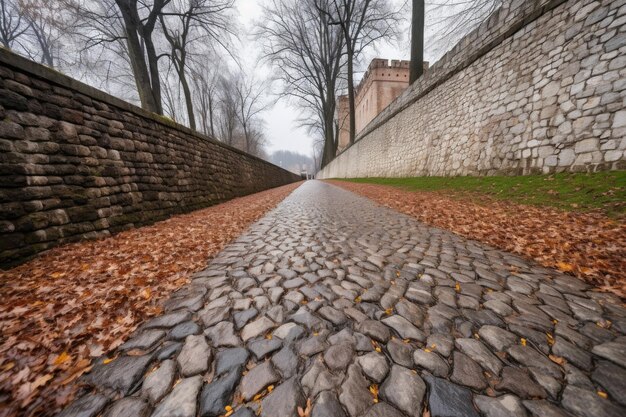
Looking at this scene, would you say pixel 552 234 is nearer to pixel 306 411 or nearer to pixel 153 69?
pixel 306 411

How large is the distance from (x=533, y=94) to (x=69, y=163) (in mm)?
10617

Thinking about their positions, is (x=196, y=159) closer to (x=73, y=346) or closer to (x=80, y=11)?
(x=73, y=346)

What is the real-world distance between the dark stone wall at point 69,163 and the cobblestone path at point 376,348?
2717 millimetres

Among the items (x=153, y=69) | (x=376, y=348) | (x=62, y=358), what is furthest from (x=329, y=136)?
(x=62, y=358)

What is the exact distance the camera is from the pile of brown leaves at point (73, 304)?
3.99 ft

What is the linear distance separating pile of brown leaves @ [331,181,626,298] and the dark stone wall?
623cm

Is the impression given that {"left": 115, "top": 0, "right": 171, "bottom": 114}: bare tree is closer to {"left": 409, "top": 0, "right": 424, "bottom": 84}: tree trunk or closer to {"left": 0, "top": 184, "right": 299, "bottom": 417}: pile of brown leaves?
{"left": 0, "top": 184, "right": 299, "bottom": 417}: pile of brown leaves

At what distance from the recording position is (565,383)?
113 cm

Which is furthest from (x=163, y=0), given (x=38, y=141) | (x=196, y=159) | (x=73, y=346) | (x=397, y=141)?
(x=73, y=346)

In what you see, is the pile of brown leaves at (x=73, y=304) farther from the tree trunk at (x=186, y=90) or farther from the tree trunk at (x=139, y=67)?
the tree trunk at (x=186, y=90)

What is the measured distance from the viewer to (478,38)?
308 inches

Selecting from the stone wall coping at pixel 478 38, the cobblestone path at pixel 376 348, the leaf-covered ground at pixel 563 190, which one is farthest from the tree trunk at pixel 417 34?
the cobblestone path at pixel 376 348

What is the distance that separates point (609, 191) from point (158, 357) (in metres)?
6.95

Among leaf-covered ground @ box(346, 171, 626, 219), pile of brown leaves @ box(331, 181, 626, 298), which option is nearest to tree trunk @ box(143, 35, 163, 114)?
pile of brown leaves @ box(331, 181, 626, 298)
